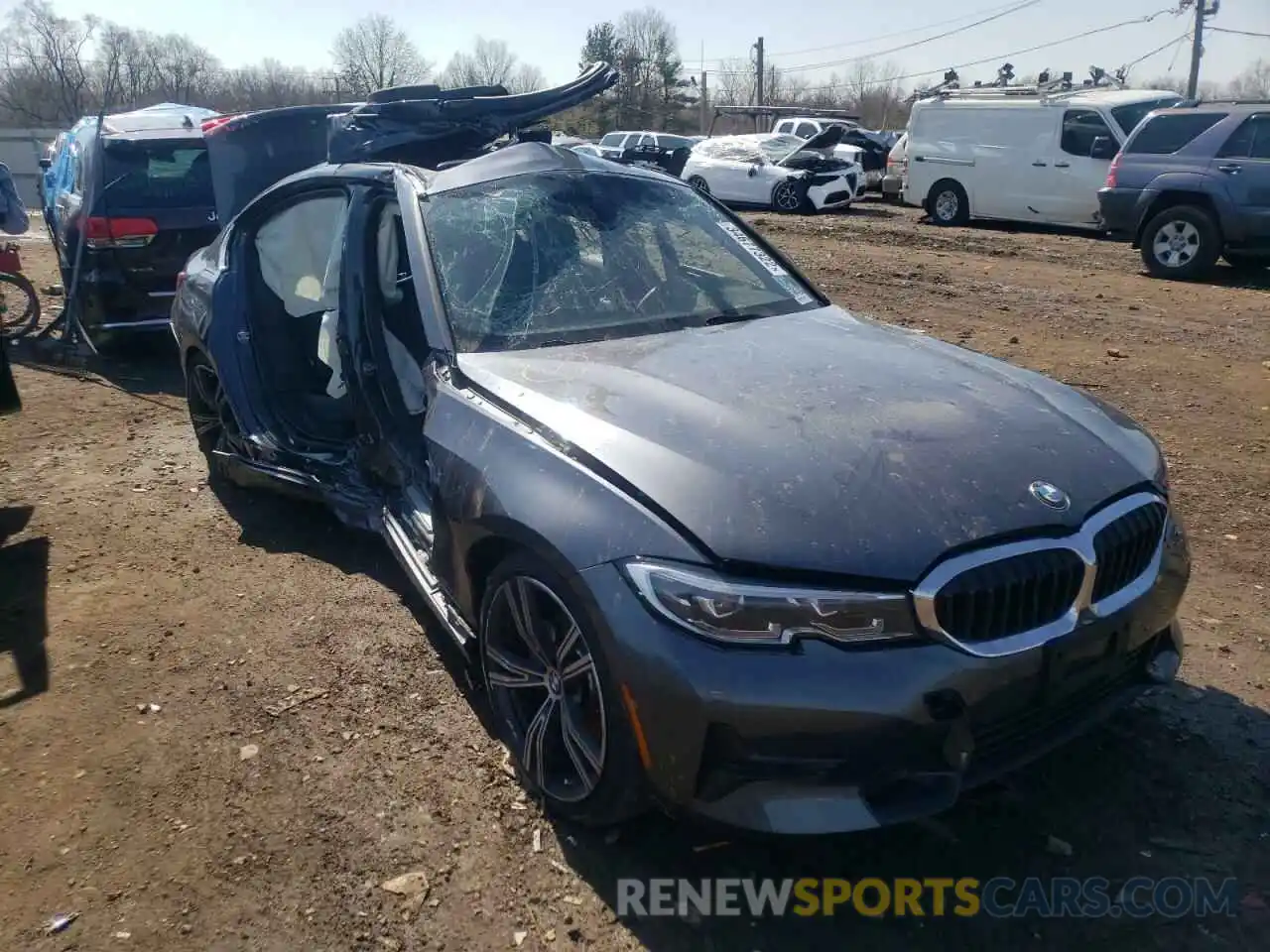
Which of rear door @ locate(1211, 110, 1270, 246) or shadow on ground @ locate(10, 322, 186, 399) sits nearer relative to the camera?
shadow on ground @ locate(10, 322, 186, 399)

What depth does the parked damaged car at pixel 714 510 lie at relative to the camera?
2.22 m

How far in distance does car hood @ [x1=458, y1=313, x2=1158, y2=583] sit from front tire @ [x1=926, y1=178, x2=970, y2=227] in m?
14.7

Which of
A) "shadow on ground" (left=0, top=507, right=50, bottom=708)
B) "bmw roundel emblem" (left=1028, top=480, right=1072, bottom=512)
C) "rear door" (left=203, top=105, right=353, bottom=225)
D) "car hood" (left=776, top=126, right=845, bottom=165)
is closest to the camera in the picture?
"bmw roundel emblem" (left=1028, top=480, right=1072, bottom=512)


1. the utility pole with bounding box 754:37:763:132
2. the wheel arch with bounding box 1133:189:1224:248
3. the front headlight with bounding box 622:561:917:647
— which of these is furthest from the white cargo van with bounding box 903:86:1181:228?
the utility pole with bounding box 754:37:763:132

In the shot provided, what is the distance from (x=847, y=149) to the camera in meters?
24.1

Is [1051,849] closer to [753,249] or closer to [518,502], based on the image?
[518,502]

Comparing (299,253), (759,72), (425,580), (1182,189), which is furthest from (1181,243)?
(759,72)

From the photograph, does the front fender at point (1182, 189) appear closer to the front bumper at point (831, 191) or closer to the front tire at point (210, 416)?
the front bumper at point (831, 191)

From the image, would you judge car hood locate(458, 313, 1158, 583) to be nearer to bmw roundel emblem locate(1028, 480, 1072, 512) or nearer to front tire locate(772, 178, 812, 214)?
bmw roundel emblem locate(1028, 480, 1072, 512)

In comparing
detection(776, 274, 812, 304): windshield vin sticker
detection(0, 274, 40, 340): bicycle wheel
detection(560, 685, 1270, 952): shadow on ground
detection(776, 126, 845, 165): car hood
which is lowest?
detection(560, 685, 1270, 952): shadow on ground

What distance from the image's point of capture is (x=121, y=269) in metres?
7.96

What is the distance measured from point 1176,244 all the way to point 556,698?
10.8m

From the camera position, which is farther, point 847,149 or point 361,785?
point 847,149

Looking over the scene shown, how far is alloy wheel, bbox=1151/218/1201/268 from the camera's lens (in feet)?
35.8
